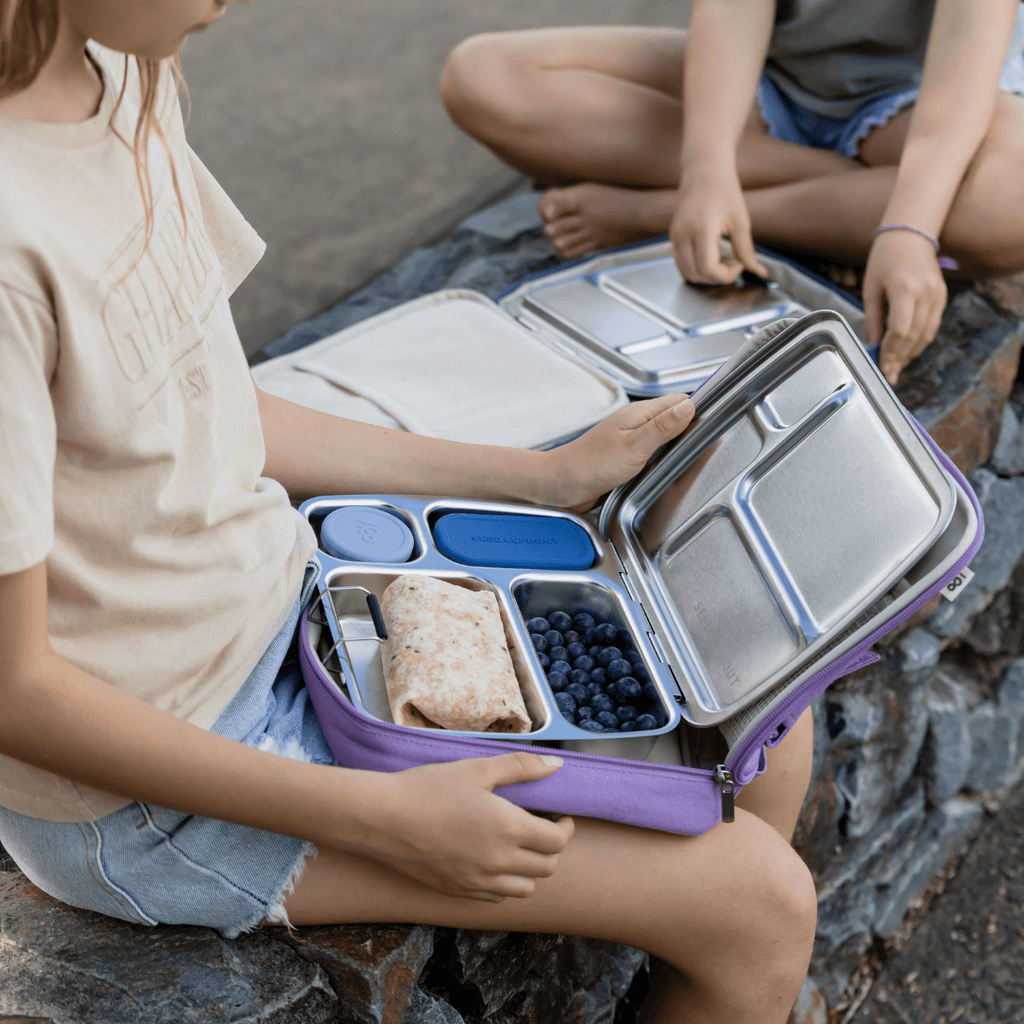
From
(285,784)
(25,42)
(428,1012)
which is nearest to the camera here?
(25,42)

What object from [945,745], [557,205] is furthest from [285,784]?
[557,205]

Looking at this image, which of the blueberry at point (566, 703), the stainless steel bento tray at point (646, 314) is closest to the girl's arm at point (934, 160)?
the stainless steel bento tray at point (646, 314)

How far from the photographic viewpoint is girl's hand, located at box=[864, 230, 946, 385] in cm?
139

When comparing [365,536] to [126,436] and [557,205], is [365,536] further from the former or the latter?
[557,205]

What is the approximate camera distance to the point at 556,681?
0.92m

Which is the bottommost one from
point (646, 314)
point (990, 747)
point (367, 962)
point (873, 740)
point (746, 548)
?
point (990, 747)

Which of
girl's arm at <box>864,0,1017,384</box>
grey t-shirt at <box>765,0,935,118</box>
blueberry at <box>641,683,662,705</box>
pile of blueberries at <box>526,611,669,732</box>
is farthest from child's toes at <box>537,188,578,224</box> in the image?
blueberry at <box>641,683,662,705</box>

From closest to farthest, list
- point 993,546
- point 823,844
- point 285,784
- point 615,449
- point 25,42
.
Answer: point 25,42
point 285,784
point 615,449
point 823,844
point 993,546

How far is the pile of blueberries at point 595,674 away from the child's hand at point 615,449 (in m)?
0.13

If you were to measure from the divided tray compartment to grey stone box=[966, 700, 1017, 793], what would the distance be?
3.20 feet

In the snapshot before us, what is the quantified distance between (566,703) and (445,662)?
0.12 m

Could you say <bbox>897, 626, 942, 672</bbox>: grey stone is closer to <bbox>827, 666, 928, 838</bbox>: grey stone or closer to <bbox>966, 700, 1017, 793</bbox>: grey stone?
<bbox>827, 666, 928, 838</bbox>: grey stone

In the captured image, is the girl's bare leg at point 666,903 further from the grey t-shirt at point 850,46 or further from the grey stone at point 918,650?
the grey t-shirt at point 850,46

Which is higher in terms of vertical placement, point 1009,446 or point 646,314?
point 646,314
